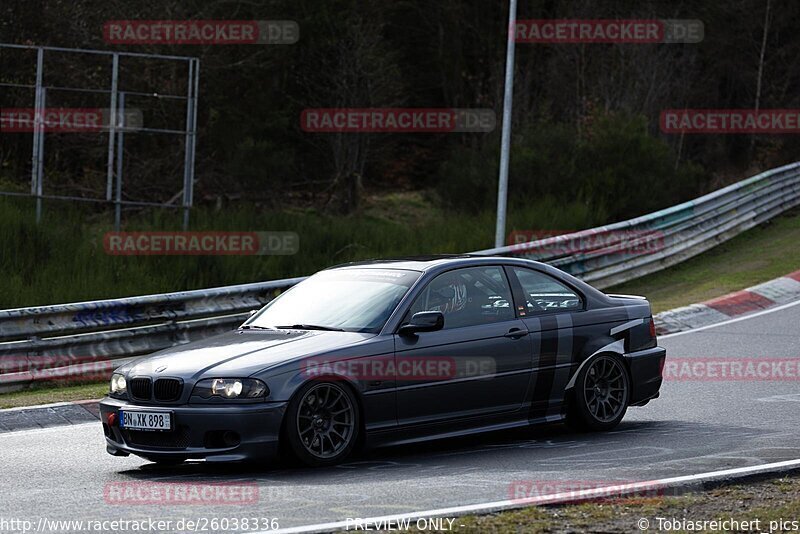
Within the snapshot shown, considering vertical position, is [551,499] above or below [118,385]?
below

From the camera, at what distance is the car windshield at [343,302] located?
358 inches

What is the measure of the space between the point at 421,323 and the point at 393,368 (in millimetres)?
382

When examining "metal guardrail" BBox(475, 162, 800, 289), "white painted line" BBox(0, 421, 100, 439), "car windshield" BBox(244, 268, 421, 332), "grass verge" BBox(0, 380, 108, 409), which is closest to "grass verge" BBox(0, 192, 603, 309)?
"metal guardrail" BBox(475, 162, 800, 289)

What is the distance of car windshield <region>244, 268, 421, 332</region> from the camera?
29.8 ft

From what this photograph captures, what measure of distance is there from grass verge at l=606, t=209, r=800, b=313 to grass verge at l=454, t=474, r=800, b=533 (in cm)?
1000

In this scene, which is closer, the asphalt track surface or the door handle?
the asphalt track surface

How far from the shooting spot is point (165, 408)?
27.1ft

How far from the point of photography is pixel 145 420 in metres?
8.34
